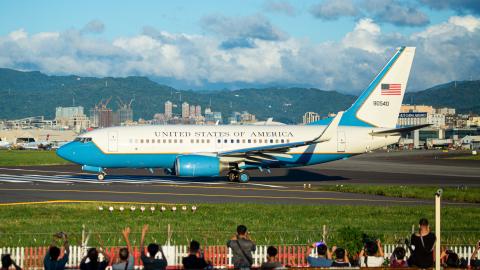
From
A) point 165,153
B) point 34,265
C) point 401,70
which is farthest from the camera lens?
point 401,70

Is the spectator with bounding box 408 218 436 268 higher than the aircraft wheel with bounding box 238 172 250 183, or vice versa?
the aircraft wheel with bounding box 238 172 250 183

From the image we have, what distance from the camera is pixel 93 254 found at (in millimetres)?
16203

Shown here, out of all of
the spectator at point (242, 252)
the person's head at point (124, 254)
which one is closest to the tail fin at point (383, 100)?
the spectator at point (242, 252)

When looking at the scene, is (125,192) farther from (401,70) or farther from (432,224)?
(401,70)

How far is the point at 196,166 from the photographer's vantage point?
52188 millimetres

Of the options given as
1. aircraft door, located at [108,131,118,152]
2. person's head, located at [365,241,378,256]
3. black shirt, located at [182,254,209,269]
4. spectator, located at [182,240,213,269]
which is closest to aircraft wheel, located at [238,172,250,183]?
aircraft door, located at [108,131,118,152]

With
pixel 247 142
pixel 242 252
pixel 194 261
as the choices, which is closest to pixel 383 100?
pixel 247 142

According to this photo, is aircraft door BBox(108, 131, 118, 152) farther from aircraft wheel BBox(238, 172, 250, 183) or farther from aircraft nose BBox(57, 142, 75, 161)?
aircraft wheel BBox(238, 172, 250, 183)

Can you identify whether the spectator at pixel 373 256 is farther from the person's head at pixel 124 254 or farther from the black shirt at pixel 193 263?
the person's head at pixel 124 254

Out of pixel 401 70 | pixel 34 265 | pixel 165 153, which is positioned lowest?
pixel 34 265

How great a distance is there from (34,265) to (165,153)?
34.3 m

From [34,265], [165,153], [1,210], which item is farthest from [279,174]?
[34,265]

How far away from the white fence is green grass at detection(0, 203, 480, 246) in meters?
2.67

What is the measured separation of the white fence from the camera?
2044cm
